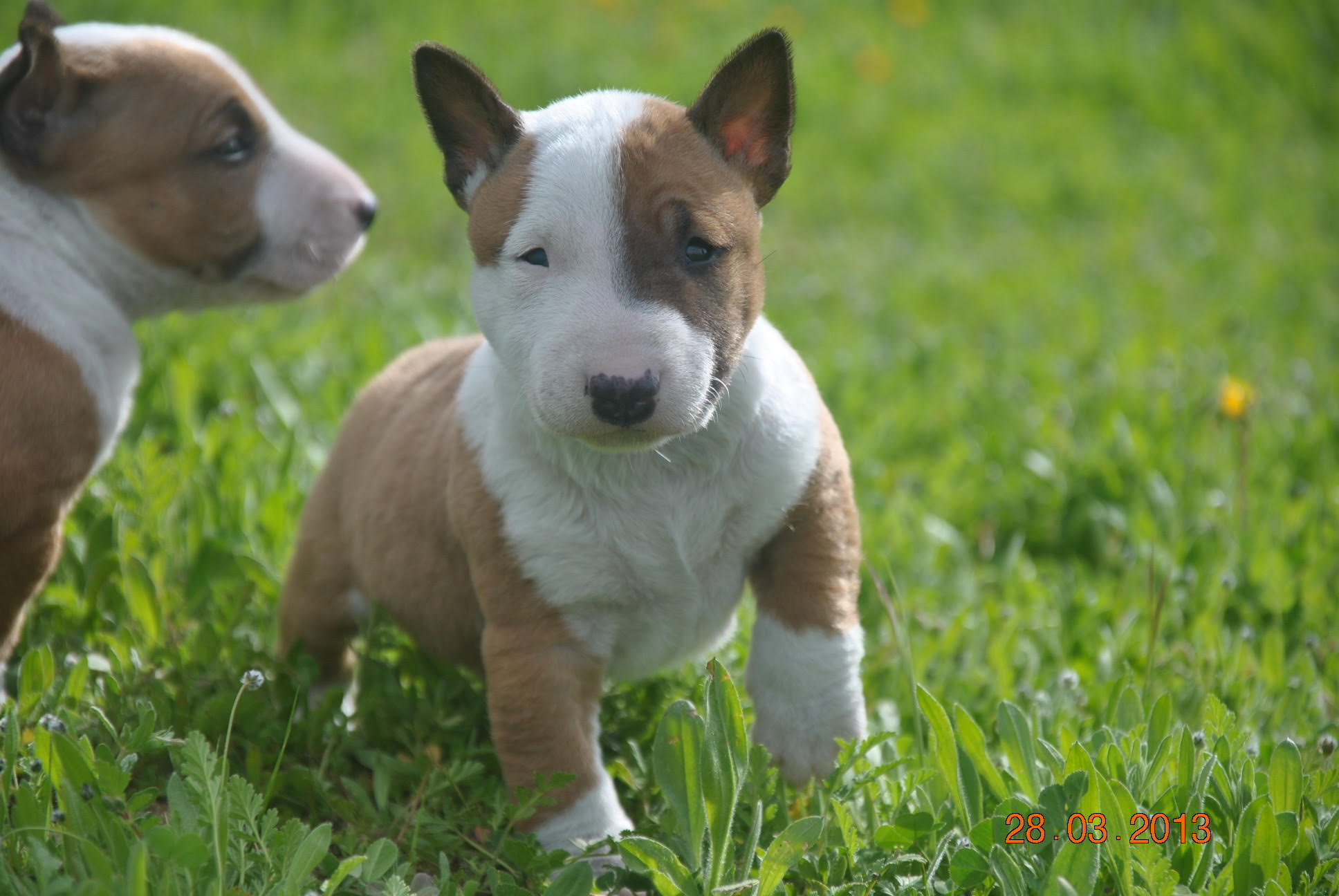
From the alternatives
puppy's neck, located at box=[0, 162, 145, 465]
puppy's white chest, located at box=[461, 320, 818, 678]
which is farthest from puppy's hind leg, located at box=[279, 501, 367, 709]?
puppy's white chest, located at box=[461, 320, 818, 678]

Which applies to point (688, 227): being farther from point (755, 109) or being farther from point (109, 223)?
point (109, 223)

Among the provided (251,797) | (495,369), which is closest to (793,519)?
(495,369)

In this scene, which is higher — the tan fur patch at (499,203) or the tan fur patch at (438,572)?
the tan fur patch at (499,203)

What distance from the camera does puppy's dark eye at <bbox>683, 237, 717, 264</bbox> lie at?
2.61 meters

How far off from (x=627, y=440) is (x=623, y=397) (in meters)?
0.15

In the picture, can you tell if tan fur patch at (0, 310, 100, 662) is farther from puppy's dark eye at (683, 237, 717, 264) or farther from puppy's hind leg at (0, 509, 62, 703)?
puppy's dark eye at (683, 237, 717, 264)

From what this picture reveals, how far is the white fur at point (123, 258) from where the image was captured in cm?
331

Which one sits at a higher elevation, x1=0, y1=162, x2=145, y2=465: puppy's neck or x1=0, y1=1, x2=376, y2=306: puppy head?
x1=0, y1=1, x2=376, y2=306: puppy head

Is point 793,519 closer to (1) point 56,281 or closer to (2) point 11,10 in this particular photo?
(1) point 56,281

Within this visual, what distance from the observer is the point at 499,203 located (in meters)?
2.70

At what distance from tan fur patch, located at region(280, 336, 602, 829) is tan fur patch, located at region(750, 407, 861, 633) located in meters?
0.45

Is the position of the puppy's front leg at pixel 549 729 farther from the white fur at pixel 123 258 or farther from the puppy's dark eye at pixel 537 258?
the white fur at pixel 123 258

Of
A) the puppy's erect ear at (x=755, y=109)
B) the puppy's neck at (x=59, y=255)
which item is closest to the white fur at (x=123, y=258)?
the puppy's neck at (x=59, y=255)

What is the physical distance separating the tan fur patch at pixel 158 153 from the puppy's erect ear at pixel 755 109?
1.51 metres
